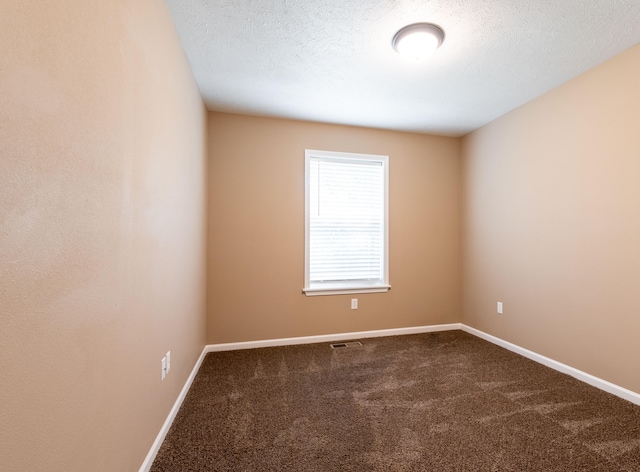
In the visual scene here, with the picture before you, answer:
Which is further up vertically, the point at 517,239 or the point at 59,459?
the point at 517,239

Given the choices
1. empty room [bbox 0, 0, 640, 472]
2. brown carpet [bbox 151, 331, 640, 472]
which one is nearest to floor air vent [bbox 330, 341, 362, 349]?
empty room [bbox 0, 0, 640, 472]

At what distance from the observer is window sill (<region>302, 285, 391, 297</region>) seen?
3168 mm

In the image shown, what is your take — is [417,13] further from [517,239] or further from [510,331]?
[510,331]

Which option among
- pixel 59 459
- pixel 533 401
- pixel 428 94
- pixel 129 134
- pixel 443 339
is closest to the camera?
pixel 59 459

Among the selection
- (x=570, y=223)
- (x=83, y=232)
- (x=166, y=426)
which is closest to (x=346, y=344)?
(x=166, y=426)

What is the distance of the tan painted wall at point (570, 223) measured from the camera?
2.00 m

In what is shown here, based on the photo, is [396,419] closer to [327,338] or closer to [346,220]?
[327,338]

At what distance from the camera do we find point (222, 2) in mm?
1623

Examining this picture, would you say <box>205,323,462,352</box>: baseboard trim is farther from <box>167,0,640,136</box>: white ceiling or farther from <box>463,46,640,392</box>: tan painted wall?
<box>167,0,640,136</box>: white ceiling

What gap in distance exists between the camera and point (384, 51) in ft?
6.61

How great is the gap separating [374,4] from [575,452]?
9.03 feet

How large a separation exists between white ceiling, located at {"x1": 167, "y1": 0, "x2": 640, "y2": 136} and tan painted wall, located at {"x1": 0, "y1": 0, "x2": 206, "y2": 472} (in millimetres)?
526

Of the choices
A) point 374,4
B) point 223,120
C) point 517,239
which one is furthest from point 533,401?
point 223,120

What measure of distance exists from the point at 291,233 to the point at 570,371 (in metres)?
2.84
